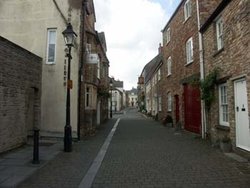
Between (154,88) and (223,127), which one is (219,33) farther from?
(154,88)

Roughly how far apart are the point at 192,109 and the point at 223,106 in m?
4.96

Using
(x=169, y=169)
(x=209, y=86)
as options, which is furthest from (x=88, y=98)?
(x=169, y=169)

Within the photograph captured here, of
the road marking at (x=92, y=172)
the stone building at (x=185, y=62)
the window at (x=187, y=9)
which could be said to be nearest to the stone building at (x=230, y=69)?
the stone building at (x=185, y=62)

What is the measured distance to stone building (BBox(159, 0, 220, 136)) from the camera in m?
16.1

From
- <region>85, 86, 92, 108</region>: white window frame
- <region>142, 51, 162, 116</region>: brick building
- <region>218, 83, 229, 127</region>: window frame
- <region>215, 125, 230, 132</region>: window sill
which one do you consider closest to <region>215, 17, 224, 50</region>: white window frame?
<region>218, 83, 229, 127</region>: window frame

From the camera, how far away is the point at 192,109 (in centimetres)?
1764

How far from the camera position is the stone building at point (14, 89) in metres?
11.1

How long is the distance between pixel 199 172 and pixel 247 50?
4014 millimetres

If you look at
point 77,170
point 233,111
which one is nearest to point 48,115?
point 77,170

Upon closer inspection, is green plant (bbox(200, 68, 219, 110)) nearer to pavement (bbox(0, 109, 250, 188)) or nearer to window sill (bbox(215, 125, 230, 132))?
window sill (bbox(215, 125, 230, 132))

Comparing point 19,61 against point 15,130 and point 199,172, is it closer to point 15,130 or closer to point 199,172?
point 15,130

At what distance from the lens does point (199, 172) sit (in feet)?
26.7

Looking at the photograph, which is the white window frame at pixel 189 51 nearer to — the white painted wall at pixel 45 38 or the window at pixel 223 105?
the window at pixel 223 105

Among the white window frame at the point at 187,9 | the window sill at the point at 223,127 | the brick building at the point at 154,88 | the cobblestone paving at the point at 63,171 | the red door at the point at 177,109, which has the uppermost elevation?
the white window frame at the point at 187,9
